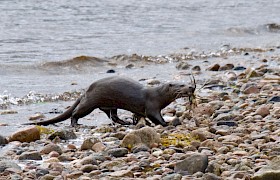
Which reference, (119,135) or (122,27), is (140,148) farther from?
(122,27)

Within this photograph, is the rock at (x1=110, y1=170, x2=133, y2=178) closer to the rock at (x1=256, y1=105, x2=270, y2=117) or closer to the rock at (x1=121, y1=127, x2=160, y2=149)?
the rock at (x1=121, y1=127, x2=160, y2=149)

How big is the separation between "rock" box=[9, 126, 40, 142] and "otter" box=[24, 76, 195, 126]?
3.14 ft

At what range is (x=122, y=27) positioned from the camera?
21.5m

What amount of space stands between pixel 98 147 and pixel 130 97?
1.43 metres

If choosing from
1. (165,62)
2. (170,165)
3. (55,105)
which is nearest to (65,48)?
(165,62)

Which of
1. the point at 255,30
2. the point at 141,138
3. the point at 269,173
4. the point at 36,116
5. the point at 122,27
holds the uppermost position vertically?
the point at 269,173

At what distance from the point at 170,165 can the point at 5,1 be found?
72.3 ft

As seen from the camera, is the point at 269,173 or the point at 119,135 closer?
the point at 269,173

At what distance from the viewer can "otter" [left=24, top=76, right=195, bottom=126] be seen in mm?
8078

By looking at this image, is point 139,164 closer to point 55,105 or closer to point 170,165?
point 170,165

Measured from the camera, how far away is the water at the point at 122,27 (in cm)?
1761

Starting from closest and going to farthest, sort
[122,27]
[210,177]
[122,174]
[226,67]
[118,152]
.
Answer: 1. [210,177]
2. [122,174]
3. [118,152]
4. [226,67]
5. [122,27]

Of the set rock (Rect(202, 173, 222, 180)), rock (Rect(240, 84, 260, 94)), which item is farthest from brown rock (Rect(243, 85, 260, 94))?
rock (Rect(202, 173, 222, 180))

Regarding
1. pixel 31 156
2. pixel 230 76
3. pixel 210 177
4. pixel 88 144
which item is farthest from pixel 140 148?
pixel 230 76
